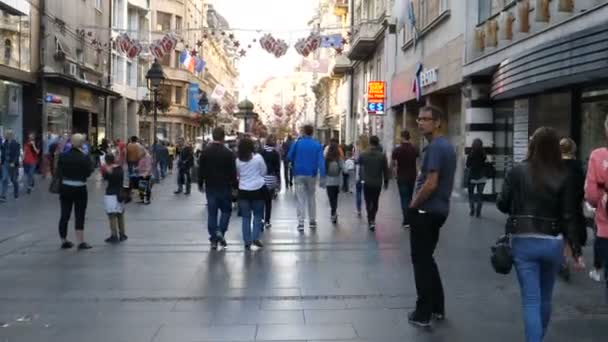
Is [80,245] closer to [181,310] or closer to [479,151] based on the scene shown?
[181,310]

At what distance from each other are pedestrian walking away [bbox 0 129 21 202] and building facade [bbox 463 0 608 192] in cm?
1163

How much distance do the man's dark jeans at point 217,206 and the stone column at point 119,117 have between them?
35.0m

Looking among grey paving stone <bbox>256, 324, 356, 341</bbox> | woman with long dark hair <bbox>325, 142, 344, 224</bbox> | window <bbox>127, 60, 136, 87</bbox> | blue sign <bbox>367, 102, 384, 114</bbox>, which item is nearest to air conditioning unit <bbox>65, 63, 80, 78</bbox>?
window <bbox>127, 60, 136, 87</bbox>

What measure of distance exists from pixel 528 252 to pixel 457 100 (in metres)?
19.2

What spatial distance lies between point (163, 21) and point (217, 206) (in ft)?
168

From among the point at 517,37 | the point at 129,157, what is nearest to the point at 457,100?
the point at 517,37

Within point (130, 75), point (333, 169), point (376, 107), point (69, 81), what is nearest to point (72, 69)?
point (69, 81)

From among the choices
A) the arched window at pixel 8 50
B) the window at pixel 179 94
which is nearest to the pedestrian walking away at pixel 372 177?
the arched window at pixel 8 50

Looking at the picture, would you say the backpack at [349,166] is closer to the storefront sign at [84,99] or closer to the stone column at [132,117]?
the storefront sign at [84,99]

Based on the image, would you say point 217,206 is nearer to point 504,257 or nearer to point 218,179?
point 218,179

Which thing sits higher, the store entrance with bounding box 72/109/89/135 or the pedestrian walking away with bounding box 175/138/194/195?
the store entrance with bounding box 72/109/89/135

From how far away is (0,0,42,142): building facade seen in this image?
24.9m

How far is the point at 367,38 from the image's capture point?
37.8 meters

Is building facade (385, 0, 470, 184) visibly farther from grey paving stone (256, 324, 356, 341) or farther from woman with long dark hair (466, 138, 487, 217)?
grey paving stone (256, 324, 356, 341)
